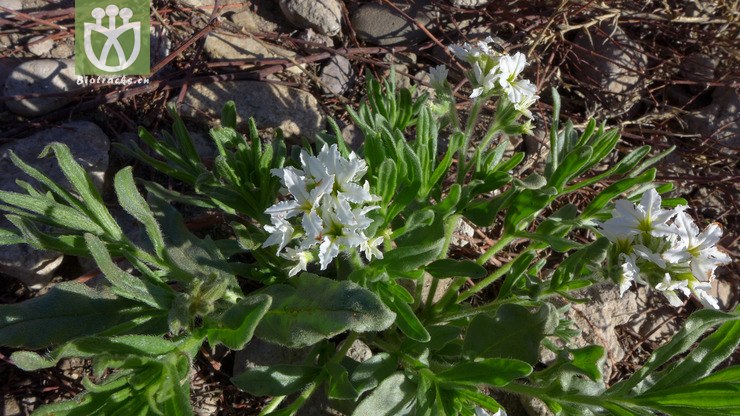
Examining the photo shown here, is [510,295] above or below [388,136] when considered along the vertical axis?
below

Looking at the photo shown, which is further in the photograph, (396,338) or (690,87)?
(690,87)

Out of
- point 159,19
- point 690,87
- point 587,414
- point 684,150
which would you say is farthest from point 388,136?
point 690,87

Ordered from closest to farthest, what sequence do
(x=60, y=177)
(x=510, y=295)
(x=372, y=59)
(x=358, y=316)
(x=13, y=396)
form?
1. (x=358, y=316)
2. (x=510, y=295)
3. (x=13, y=396)
4. (x=60, y=177)
5. (x=372, y=59)

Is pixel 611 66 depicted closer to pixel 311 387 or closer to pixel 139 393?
pixel 311 387

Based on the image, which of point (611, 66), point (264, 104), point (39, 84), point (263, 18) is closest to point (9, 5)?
point (39, 84)

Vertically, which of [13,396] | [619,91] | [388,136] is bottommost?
[13,396]

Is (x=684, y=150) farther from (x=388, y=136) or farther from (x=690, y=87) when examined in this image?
(x=388, y=136)

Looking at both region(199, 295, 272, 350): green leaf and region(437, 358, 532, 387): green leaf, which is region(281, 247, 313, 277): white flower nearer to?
region(199, 295, 272, 350): green leaf
